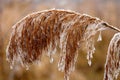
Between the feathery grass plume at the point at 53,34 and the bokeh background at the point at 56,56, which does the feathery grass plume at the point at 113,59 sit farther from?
the bokeh background at the point at 56,56

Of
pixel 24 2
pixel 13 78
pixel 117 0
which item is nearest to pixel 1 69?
pixel 13 78

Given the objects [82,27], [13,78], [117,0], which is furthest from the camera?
[117,0]

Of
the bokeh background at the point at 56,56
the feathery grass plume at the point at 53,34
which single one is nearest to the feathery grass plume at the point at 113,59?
the feathery grass plume at the point at 53,34

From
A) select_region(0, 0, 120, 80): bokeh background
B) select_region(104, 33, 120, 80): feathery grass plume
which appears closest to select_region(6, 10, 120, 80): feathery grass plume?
select_region(104, 33, 120, 80): feathery grass plume

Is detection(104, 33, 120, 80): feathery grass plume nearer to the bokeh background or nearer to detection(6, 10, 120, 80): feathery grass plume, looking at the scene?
detection(6, 10, 120, 80): feathery grass plume

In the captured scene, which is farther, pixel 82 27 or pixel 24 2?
pixel 24 2

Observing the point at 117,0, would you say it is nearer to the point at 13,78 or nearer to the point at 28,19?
the point at 13,78
